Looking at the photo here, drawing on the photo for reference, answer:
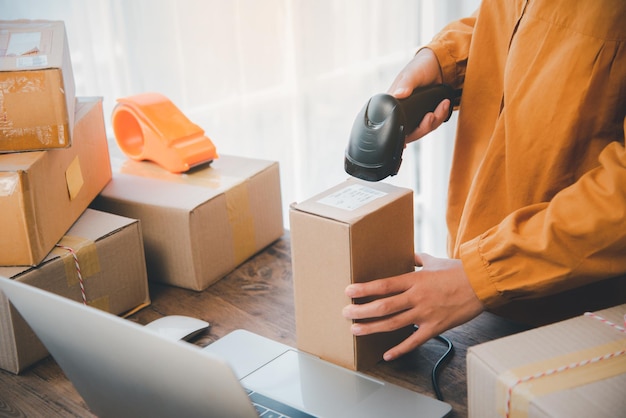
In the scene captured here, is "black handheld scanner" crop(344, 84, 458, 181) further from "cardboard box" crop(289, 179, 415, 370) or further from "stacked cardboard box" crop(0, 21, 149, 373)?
"stacked cardboard box" crop(0, 21, 149, 373)

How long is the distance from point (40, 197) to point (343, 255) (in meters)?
0.49

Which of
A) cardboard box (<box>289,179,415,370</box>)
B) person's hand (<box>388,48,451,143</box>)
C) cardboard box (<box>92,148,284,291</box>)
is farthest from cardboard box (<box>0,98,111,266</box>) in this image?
person's hand (<box>388,48,451,143</box>)

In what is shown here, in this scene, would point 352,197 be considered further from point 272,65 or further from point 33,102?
point 272,65

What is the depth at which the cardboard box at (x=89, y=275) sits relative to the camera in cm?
99

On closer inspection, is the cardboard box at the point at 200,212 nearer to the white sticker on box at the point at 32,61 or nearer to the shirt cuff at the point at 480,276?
the white sticker on box at the point at 32,61

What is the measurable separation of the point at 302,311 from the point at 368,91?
1.82 m

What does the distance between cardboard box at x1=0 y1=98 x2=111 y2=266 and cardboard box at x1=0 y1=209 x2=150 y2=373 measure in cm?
2

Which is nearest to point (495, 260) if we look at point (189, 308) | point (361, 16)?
point (189, 308)

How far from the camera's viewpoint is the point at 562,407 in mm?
626

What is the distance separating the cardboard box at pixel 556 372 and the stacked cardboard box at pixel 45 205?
64 centimetres

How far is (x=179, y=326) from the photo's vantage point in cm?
105

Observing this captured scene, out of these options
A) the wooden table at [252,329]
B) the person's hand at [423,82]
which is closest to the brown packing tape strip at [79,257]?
the wooden table at [252,329]

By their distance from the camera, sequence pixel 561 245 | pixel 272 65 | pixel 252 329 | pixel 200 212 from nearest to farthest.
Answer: pixel 561 245 → pixel 252 329 → pixel 200 212 → pixel 272 65

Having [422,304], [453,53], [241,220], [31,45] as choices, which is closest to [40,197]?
[31,45]
